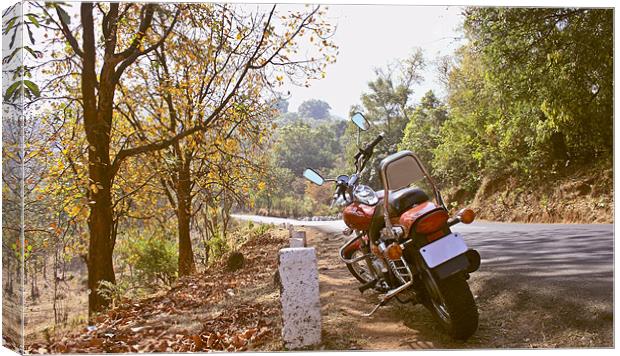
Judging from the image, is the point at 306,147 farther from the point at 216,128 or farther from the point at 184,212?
the point at 184,212

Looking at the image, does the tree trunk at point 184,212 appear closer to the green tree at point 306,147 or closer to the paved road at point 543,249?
the paved road at point 543,249

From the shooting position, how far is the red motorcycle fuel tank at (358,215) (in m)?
4.11

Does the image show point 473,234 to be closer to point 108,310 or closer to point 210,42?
point 210,42

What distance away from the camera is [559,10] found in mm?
5070

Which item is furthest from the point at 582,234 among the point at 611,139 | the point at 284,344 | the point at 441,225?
the point at 284,344

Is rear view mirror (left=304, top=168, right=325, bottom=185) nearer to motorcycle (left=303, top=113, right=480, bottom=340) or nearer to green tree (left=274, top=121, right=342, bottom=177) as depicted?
motorcycle (left=303, top=113, right=480, bottom=340)

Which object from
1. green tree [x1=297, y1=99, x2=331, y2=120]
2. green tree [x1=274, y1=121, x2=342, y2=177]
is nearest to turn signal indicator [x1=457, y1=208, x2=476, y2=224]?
green tree [x1=274, y1=121, x2=342, y2=177]

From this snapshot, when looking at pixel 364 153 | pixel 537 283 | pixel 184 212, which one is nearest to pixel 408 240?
pixel 364 153

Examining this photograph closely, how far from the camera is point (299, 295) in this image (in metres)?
3.90

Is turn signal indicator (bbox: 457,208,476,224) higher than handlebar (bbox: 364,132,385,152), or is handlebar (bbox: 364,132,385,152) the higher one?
handlebar (bbox: 364,132,385,152)

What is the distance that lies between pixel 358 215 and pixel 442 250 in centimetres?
88

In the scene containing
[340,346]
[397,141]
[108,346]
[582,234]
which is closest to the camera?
[340,346]

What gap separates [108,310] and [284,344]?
1747mm

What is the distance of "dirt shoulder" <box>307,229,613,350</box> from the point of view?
151 inches
